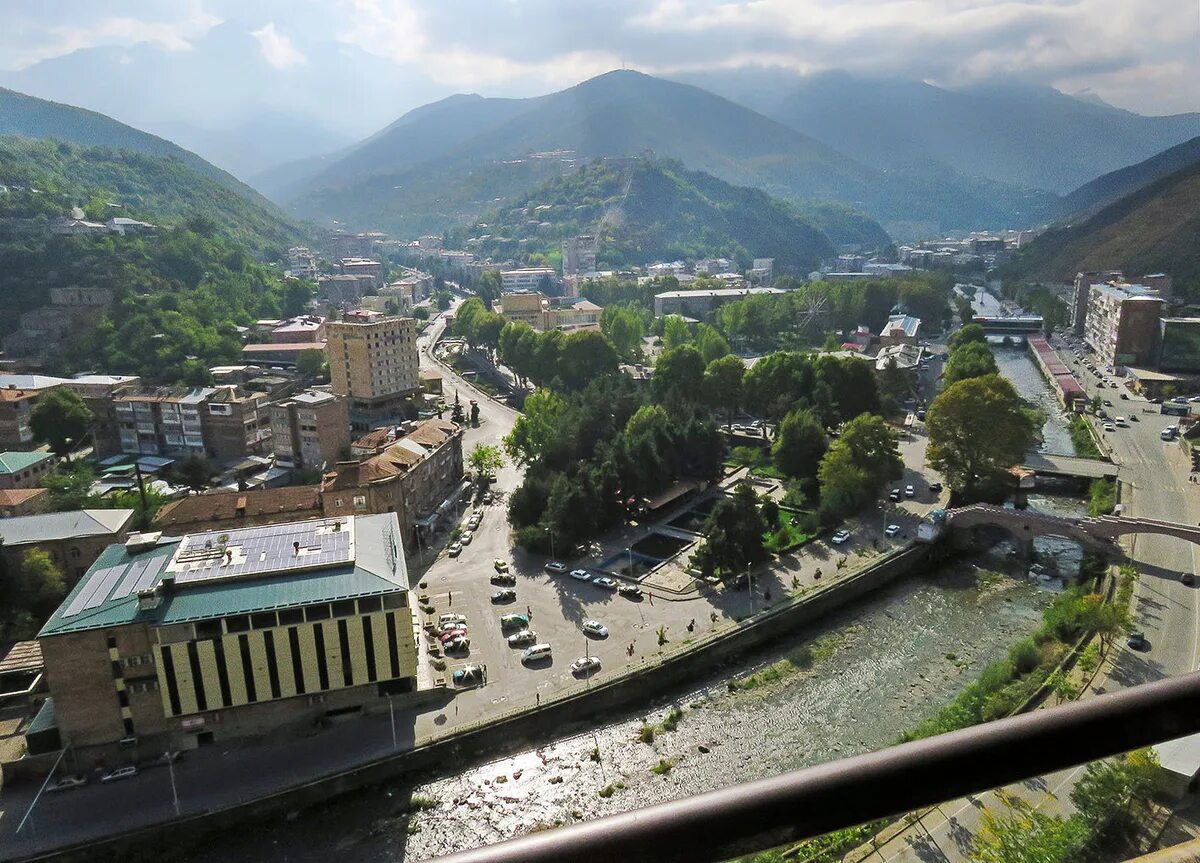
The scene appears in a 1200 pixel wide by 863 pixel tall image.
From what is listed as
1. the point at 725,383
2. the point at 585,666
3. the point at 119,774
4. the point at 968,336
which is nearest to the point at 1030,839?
the point at 585,666

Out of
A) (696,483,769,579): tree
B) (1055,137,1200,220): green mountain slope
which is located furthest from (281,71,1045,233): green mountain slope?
(696,483,769,579): tree

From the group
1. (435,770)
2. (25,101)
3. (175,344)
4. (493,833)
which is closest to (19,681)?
(435,770)

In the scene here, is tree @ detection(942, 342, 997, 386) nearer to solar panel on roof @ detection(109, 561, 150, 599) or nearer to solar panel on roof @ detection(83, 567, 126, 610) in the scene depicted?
solar panel on roof @ detection(109, 561, 150, 599)

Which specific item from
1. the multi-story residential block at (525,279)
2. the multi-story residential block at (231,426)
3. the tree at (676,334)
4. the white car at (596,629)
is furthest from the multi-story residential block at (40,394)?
the multi-story residential block at (525,279)

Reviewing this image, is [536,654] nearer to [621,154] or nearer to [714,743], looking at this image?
[714,743]

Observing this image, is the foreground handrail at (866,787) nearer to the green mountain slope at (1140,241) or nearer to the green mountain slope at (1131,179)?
the green mountain slope at (1140,241)

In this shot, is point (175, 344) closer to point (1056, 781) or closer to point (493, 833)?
point (493, 833)

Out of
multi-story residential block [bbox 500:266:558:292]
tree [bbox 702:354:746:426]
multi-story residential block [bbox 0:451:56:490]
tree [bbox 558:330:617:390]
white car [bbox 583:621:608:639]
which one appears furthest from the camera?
multi-story residential block [bbox 500:266:558:292]
